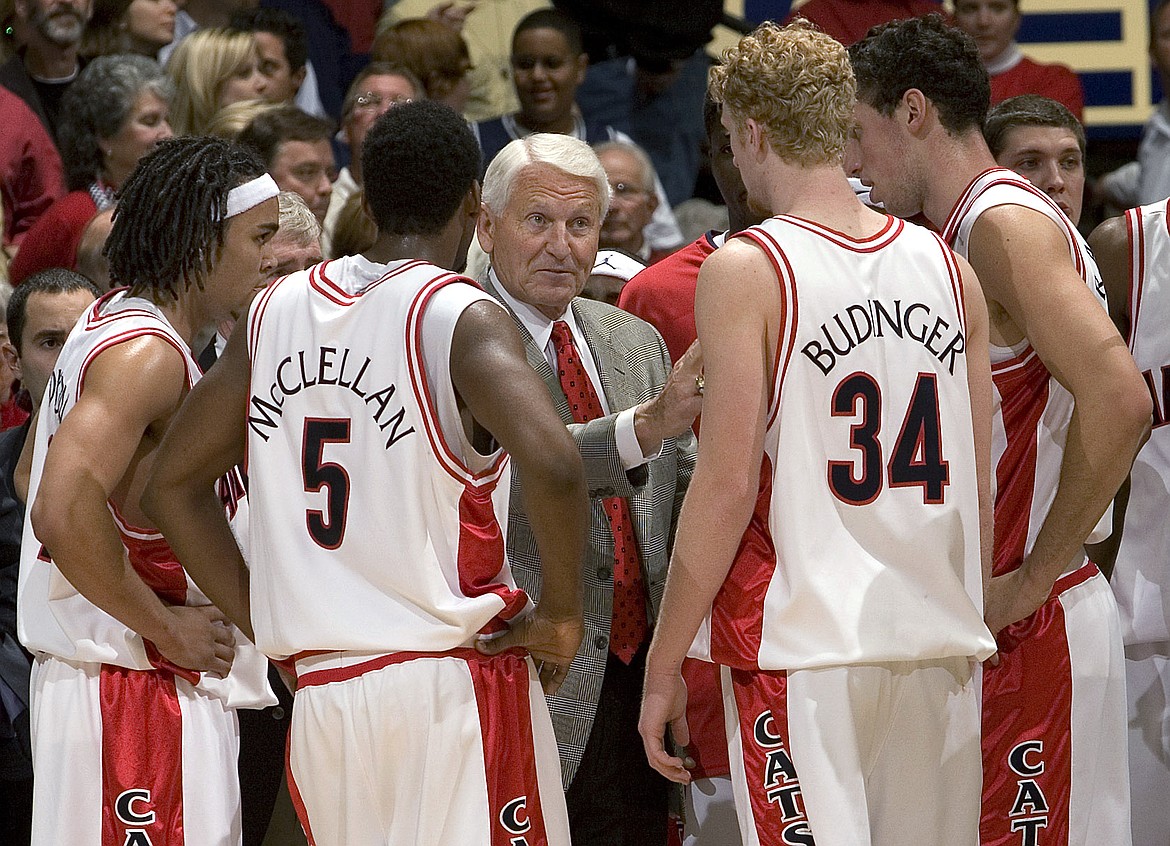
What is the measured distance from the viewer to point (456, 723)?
3016mm

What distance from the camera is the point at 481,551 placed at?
10.2ft

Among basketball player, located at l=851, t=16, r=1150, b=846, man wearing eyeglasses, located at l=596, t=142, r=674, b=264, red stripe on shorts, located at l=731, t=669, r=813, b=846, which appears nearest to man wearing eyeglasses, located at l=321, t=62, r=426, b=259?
man wearing eyeglasses, located at l=596, t=142, r=674, b=264

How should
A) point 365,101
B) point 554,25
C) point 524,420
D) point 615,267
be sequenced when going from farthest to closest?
point 554,25 < point 365,101 < point 615,267 < point 524,420

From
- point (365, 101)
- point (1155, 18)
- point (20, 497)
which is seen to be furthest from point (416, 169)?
point (1155, 18)

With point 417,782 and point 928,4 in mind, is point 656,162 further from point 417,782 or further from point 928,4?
point 417,782

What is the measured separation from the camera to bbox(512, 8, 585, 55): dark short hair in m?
7.63

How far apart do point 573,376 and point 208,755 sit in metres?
1.26

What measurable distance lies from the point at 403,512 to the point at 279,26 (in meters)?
5.02

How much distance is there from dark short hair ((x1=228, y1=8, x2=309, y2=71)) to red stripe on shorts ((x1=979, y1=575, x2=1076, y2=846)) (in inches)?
204

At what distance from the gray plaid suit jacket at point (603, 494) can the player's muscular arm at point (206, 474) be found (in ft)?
2.47

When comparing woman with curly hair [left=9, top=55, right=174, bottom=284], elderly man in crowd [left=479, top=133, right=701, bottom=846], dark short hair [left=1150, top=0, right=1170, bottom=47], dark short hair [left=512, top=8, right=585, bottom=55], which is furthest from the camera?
dark short hair [left=1150, top=0, right=1170, bottom=47]

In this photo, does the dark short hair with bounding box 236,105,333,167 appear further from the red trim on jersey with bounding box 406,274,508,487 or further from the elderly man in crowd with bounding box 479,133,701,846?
the red trim on jersey with bounding box 406,274,508,487

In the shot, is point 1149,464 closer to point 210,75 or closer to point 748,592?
point 748,592

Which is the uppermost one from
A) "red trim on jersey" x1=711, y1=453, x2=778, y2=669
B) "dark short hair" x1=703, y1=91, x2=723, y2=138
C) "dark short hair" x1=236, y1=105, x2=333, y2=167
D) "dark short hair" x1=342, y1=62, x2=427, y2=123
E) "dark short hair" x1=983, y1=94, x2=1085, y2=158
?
"dark short hair" x1=342, y1=62, x2=427, y2=123
